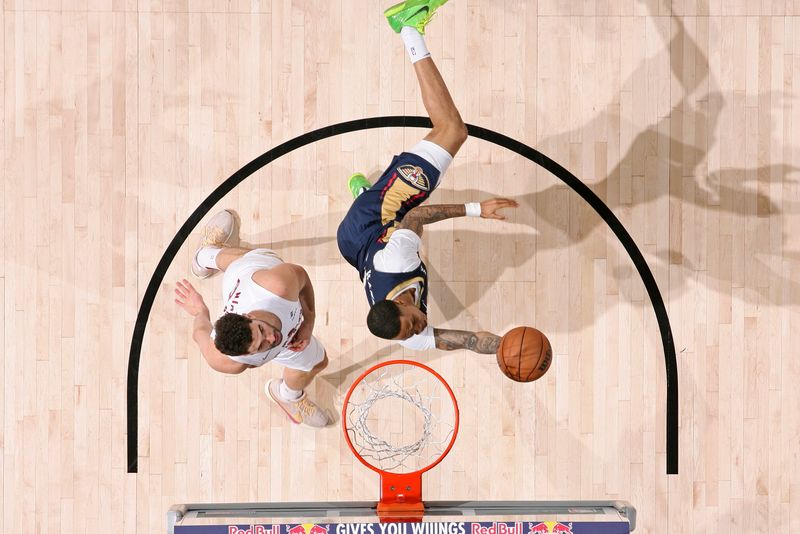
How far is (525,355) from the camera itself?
3.97 meters

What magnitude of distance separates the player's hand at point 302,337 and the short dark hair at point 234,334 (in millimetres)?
687

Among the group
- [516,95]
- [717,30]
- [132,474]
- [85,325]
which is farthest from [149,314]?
[717,30]

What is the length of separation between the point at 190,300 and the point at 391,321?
6.25 ft

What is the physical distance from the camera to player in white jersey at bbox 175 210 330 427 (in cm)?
383

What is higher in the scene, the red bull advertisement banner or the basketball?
the basketball

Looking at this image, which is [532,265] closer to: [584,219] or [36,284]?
[584,219]

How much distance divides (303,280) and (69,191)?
96.4 inches

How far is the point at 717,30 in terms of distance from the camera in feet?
18.2

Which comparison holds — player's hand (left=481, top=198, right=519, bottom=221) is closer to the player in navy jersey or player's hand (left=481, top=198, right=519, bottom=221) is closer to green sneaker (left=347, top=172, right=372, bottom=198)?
the player in navy jersey

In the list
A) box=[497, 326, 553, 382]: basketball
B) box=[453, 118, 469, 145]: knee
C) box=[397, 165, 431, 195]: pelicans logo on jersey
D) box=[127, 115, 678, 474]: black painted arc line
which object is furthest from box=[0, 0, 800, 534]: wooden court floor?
box=[497, 326, 553, 382]: basketball

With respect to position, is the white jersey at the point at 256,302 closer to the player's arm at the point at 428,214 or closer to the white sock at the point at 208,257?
the white sock at the point at 208,257

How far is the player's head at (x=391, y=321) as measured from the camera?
3.83 metres

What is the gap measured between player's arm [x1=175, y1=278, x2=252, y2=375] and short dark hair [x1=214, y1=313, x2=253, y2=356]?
18.7 inches

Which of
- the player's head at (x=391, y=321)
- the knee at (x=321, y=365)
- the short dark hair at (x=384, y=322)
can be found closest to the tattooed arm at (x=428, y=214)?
the player's head at (x=391, y=321)
